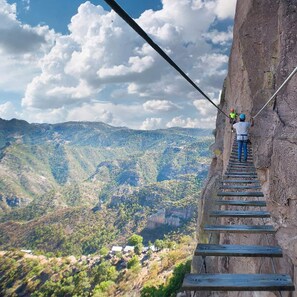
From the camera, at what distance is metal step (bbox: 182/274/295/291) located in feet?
10.2

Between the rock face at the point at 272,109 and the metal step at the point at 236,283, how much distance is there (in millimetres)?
1704

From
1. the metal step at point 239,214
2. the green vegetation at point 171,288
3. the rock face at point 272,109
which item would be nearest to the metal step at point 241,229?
the metal step at point 239,214

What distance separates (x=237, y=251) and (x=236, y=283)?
728 millimetres

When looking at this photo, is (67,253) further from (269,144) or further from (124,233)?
(269,144)

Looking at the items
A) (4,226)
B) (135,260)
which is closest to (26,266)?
(135,260)

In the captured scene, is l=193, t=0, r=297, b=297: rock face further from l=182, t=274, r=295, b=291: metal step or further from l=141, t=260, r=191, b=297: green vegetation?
l=141, t=260, r=191, b=297: green vegetation

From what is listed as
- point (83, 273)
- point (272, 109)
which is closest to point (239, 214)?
point (272, 109)

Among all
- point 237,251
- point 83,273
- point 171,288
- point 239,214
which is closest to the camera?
point 237,251

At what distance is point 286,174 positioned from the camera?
6.79 metres

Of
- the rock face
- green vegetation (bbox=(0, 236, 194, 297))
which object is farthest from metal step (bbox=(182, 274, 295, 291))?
green vegetation (bbox=(0, 236, 194, 297))

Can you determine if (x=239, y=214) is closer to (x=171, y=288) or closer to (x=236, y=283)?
(x=236, y=283)

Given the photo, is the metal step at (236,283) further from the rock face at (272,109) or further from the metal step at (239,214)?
the metal step at (239,214)

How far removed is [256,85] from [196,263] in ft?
41.0

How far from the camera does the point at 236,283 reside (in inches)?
124
